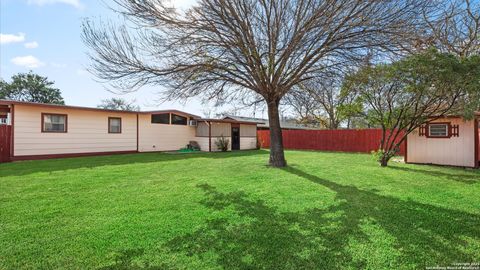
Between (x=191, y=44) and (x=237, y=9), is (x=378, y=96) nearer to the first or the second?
(x=237, y=9)

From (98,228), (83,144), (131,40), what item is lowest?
(98,228)

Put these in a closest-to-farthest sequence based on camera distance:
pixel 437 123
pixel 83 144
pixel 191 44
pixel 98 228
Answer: pixel 98 228
pixel 191 44
pixel 437 123
pixel 83 144

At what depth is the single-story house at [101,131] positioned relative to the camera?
34.8ft

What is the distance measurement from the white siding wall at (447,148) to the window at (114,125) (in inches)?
540

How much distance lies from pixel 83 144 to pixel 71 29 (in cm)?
760

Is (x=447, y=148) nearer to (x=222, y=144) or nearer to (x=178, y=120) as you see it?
(x=222, y=144)

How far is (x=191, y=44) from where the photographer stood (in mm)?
6848

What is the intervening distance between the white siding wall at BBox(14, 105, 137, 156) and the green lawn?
6041 mm

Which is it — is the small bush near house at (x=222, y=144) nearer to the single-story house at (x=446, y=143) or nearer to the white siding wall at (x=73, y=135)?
the white siding wall at (x=73, y=135)

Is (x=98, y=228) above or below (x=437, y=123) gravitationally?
below

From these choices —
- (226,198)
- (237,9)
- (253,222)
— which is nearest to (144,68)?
(237,9)

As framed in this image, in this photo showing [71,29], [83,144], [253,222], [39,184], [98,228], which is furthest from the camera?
[83,144]

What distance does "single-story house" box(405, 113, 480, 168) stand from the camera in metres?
8.76

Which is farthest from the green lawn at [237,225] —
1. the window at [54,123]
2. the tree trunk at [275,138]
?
the window at [54,123]
